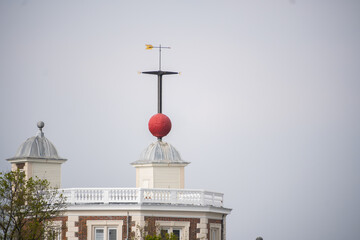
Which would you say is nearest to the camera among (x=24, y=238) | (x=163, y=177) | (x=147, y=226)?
(x=24, y=238)

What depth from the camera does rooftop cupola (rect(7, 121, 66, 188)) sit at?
69125 mm

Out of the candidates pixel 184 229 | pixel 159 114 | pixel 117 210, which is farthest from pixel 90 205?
pixel 159 114

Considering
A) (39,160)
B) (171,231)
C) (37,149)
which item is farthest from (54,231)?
(37,149)

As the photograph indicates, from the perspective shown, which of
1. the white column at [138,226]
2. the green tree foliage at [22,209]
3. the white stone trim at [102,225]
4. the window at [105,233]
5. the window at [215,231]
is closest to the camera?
the green tree foliage at [22,209]

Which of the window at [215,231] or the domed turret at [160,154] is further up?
the domed turret at [160,154]

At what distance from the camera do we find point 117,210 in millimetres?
63375

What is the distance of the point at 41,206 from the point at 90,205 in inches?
189

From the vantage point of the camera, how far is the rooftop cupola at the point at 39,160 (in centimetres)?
6912

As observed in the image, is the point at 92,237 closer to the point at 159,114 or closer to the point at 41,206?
the point at 41,206

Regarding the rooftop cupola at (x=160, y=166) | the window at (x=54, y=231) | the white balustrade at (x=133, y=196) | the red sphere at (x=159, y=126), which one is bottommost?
the window at (x=54, y=231)

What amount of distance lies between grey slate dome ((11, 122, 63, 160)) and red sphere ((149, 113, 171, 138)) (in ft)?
20.6

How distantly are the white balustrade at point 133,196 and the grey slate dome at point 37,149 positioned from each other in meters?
5.51

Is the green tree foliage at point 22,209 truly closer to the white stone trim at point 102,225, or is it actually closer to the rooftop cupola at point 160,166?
the white stone trim at point 102,225

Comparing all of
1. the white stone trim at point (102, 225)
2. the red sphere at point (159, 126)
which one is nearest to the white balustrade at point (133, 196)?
the white stone trim at point (102, 225)
